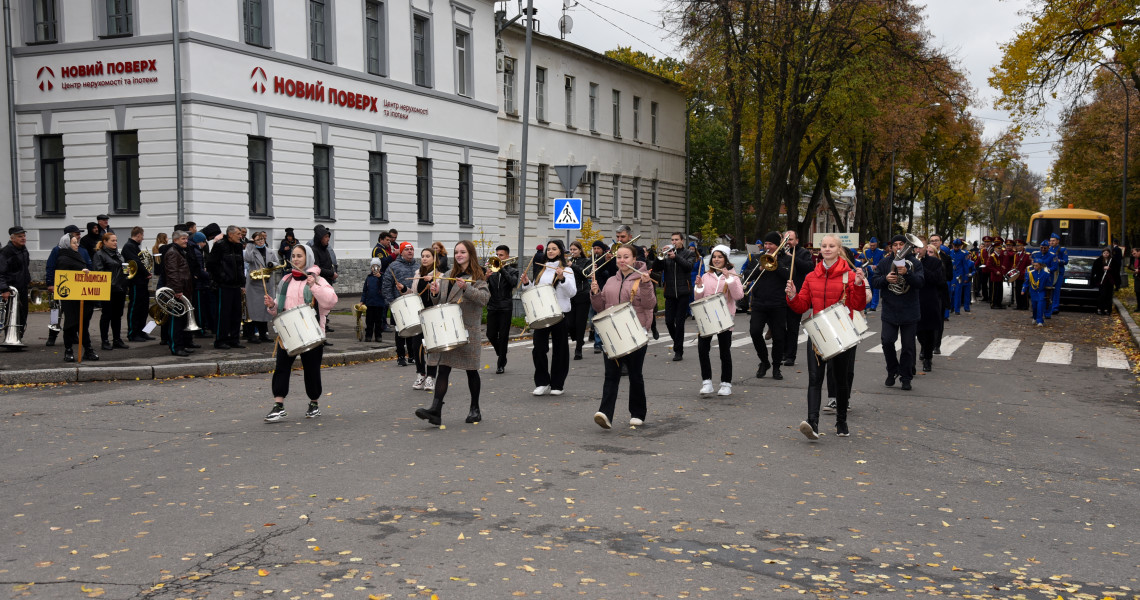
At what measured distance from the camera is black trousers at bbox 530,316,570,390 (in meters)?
11.5

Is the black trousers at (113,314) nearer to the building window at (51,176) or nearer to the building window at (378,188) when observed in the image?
the building window at (51,176)

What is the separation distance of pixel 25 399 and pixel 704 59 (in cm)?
2989

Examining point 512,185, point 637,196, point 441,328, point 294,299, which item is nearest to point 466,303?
point 441,328

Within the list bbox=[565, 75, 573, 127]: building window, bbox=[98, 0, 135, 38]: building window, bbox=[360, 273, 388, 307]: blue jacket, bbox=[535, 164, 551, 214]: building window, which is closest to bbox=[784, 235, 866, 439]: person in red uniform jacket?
bbox=[360, 273, 388, 307]: blue jacket

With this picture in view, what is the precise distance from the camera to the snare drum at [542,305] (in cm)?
1064

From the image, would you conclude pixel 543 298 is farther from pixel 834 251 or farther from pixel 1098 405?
pixel 1098 405

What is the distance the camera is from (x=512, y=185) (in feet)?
124

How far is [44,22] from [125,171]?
4.31 m

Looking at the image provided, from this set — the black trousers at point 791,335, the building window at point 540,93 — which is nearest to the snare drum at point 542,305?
the black trousers at point 791,335

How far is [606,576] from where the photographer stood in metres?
4.96

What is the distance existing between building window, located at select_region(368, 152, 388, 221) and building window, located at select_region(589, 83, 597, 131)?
15931mm

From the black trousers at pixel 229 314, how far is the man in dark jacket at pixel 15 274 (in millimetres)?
2735

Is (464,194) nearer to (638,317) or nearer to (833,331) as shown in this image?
(638,317)

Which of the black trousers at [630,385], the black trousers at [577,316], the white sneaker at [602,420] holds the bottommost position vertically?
the white sneaker at [602,420]
